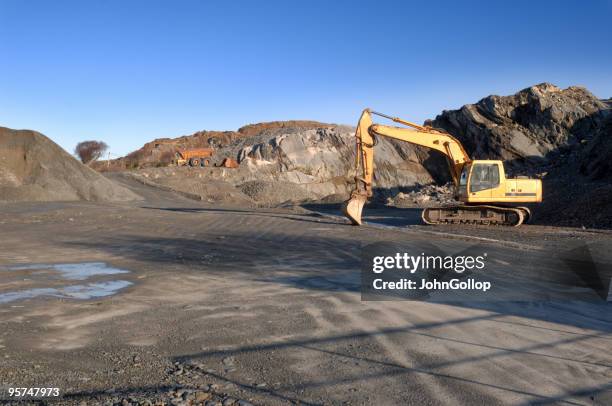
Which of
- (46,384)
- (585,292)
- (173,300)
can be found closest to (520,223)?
(585,292)

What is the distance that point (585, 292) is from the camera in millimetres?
7582

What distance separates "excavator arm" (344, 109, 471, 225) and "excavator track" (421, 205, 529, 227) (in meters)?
1.18

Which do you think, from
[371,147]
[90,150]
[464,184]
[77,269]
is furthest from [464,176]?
[90,150]

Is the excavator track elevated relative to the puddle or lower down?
elevated

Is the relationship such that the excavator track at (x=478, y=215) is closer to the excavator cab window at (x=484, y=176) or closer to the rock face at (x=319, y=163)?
the excavator cab window at (x=484, y=176)

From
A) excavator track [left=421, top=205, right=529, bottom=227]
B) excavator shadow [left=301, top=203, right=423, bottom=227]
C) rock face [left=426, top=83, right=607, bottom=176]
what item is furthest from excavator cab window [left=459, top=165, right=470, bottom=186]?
rock face [left=426, top=83, right=607, bottom=176]

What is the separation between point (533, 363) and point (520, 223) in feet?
46.2

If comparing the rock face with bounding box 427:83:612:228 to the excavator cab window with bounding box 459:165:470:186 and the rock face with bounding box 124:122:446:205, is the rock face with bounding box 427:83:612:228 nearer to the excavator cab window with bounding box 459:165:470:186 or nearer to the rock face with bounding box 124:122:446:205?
the rock face with bounding box 124:122:446:205

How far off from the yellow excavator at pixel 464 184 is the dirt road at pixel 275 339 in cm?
772

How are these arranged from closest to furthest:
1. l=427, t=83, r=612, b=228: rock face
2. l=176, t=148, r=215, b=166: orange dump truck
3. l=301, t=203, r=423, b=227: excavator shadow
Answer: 1. l=301, t=203, r=423, b=227: excavator shadow
2. l=427, t=83, r=612, b=228: rock face
3. l=176, t=148, r=215, b=166: orange dump truck

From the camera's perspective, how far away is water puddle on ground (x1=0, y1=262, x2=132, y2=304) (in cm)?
689

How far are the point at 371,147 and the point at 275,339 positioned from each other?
13100 millimetres

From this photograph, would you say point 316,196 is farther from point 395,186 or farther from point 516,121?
point 516,121

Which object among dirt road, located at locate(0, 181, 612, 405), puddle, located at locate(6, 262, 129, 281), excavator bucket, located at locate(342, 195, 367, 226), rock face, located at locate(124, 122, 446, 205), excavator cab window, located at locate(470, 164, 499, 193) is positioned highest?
rock face, located at locate(124, 122, 446, 205)
